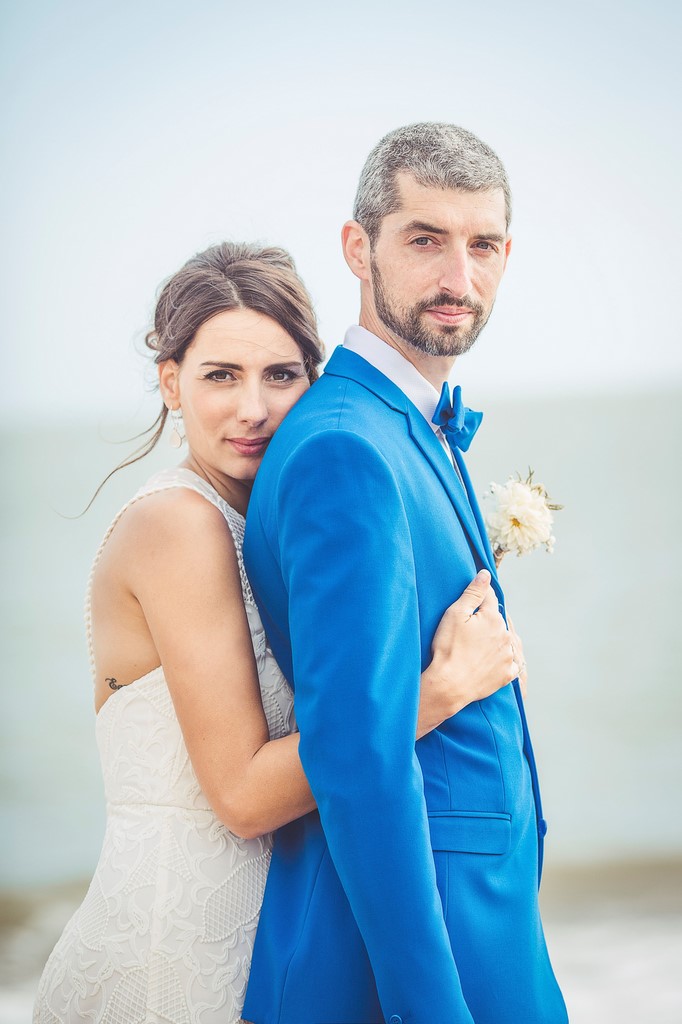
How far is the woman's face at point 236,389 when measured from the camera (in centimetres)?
182

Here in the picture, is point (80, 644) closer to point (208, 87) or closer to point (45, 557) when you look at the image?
point (45, 557)

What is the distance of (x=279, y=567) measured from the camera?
1558mm

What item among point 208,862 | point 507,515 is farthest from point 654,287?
point 208,862

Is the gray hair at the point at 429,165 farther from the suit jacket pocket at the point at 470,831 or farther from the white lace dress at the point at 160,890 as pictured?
the suit jacket pocket at the point at 470,831

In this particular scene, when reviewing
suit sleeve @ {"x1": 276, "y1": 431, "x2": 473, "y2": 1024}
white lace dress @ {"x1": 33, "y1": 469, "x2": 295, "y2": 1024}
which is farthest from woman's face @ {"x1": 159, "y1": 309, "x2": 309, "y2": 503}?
suit sleeve @ {"x1": 276, "y1": 431, "x2": 473, "y2": 1024}

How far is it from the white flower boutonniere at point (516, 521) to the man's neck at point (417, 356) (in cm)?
30

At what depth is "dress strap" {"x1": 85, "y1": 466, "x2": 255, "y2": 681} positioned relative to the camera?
5.66ft

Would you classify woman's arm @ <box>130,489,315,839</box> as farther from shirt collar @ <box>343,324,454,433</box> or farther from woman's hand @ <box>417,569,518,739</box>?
shirt collar @ <box>343,324,454,433</box>

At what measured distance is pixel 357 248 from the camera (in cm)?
180

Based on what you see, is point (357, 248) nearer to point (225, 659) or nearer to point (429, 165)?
point (429, 165)

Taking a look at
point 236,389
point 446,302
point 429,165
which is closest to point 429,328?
point 446,302

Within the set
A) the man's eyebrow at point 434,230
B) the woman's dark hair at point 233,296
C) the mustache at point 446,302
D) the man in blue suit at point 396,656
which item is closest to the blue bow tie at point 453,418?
the man in blue suit at point 396,656

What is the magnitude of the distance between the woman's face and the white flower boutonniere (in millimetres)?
423

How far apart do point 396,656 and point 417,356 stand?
569 mm
